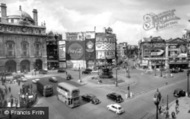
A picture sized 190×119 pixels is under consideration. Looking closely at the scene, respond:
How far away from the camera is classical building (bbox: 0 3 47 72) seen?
59.9m

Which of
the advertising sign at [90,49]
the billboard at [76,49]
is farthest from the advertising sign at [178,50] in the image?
the billboard at [76,49]

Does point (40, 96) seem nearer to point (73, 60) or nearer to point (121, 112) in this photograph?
point (121, 112)

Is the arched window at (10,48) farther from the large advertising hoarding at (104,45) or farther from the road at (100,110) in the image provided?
the road at (100,110)

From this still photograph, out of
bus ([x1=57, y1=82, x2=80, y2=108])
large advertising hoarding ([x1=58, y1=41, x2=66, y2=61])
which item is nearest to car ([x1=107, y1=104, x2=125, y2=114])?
bus ([x1=57, y1=82, x2=80, y2=108])

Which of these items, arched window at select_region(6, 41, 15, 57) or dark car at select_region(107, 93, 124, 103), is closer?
dark car at select_region(107, 93, 124, 103)

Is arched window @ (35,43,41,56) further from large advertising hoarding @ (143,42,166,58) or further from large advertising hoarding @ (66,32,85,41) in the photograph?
large advertising hoarding @ (143,42,166,58)

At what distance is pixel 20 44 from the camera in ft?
210

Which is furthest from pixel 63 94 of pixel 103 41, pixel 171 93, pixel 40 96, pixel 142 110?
pixel 103 41

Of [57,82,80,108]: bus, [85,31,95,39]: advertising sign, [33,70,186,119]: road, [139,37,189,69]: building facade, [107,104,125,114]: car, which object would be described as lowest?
[33,70,186,119]: road

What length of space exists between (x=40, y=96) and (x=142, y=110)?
2233 cm

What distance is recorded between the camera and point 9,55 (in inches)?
2416

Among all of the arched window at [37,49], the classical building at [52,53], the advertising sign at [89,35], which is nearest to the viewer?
the arched window at [37,49]

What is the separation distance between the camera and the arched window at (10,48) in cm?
6109

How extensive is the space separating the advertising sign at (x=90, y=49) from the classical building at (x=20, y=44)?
22883mm
